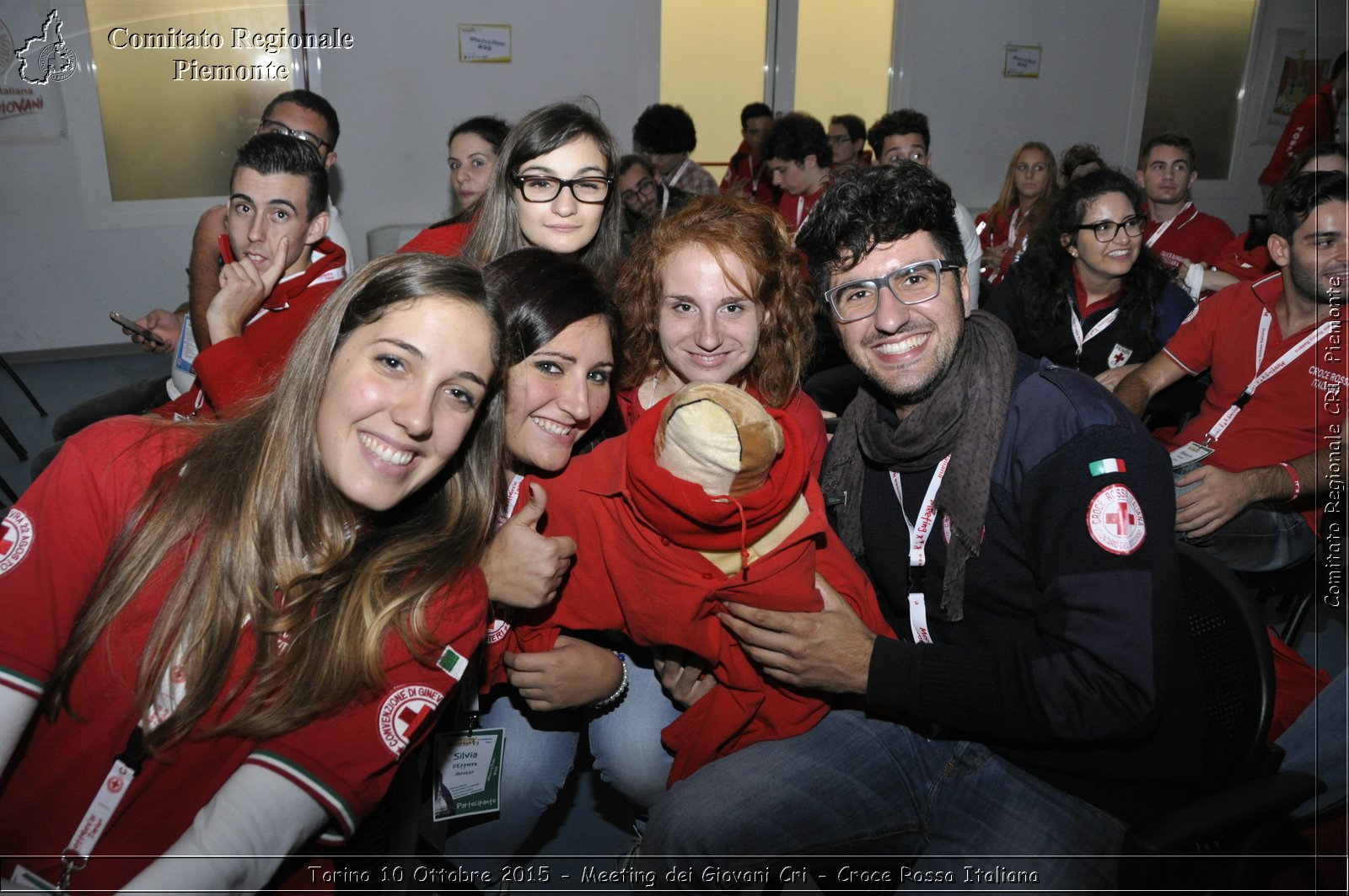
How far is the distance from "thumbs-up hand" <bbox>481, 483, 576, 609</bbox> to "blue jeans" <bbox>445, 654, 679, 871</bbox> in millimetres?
516

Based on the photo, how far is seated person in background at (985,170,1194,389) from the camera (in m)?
3.54

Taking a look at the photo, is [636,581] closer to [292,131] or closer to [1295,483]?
[1295,483]

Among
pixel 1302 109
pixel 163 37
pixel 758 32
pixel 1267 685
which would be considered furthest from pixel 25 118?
pixel 1302 109

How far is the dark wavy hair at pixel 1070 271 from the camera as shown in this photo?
3.57m

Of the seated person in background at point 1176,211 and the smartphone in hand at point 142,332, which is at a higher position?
the seated person in background at point 1176,211

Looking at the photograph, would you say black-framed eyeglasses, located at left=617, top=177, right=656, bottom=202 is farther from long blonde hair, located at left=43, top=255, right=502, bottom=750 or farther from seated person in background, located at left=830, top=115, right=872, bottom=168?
long blonde hair, located at left=43, top=255, right=502, bottom=750

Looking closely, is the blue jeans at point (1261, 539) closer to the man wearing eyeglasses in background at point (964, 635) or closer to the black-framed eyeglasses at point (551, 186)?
the man wearing eyeglasses in background at point (964, 635)

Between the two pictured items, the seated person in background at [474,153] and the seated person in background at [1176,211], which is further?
the seated person in background at [1176,211]

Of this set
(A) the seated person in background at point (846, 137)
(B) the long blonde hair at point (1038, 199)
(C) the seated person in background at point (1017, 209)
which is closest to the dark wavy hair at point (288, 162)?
(C) the seated person in background at point (1017, 209)

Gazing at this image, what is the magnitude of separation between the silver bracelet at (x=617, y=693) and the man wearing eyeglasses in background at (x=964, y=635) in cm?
31

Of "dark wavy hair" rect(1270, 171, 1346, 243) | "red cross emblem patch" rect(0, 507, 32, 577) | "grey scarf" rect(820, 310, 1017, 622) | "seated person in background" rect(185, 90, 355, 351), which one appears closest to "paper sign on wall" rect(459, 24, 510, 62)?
"seated person in background" rect(185, 90, 355, 351)

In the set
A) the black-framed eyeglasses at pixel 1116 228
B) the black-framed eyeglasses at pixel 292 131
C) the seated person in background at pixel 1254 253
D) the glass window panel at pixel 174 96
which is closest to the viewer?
the seated person in background at pixel 1254 253

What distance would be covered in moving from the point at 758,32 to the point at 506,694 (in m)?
8.24

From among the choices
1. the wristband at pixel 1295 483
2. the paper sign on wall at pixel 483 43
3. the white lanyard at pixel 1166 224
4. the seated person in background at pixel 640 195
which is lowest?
the wristband at pixel 1295 483
